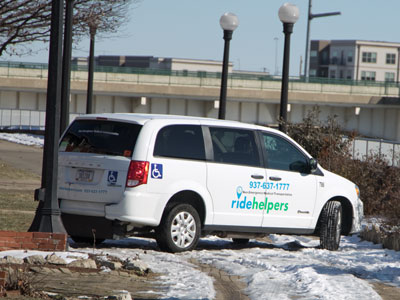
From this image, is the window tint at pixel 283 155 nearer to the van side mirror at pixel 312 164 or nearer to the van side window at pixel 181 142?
the van side mirror at pixel 312 164

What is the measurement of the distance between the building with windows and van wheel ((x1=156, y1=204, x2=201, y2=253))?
145 m

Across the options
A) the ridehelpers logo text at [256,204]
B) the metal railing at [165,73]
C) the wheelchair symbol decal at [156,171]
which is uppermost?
the metal railing at [165,73]

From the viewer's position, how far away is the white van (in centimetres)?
1133

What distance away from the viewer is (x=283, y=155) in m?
13.1

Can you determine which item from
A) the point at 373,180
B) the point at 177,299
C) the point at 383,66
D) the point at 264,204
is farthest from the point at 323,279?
the point at 383,66

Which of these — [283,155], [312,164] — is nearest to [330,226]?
[312,164]

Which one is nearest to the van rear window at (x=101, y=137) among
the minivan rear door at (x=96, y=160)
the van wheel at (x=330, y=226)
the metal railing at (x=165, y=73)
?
the minivan rear door at (x=96, y=160)

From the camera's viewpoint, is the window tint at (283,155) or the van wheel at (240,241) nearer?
the window tint at (283,155)

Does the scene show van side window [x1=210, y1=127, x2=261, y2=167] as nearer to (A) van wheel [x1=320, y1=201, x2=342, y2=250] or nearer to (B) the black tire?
(A) van wheel [x1=320, y1=201, x2=342, y2=250]

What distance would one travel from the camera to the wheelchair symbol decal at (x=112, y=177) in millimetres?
11273

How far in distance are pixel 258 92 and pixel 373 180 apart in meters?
44.2

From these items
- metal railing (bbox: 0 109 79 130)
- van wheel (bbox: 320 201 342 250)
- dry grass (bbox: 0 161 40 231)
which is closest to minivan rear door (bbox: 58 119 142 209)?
dry grass (bbox: 0 161 40 231)

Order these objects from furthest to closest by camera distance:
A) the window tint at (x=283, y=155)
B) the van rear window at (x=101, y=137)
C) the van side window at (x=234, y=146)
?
the window tint at (x=283, y=155), the van side window at (x=234, y=146), the van rear window at (x=101, y=137)

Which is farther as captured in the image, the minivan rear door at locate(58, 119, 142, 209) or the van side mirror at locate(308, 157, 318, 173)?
the van side mirror at locate(308, 157, 318, 173)
